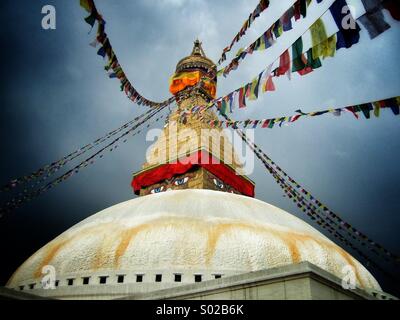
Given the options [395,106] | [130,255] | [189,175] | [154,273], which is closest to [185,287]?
[154,273]

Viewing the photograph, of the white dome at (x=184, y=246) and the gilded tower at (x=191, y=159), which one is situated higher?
the gilded tower at (x=191, y=159)

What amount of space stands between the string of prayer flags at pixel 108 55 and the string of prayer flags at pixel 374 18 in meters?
4.34

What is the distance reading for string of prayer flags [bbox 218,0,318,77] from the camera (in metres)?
5.96

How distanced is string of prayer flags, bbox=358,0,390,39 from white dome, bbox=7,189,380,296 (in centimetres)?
592

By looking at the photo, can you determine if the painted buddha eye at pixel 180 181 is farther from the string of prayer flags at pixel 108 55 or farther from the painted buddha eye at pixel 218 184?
the string of prayer flags at pixel 108 55

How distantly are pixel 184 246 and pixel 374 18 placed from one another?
6.43 meters

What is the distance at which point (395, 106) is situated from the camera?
20.3ft

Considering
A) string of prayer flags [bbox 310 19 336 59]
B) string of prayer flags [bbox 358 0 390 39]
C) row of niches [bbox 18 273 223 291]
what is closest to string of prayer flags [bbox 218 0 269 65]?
string of prayer flags [bbox 310 19 336 59]

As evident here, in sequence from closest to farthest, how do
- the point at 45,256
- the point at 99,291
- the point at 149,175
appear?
the point at 99,291, the point at 45,256, the point at 149,175

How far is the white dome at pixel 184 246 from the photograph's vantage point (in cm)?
909

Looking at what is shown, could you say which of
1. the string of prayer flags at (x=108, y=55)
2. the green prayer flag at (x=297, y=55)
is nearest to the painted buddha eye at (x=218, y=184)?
the string of prayer flags at (x=108, y=55)

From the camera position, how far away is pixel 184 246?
9.34 m
